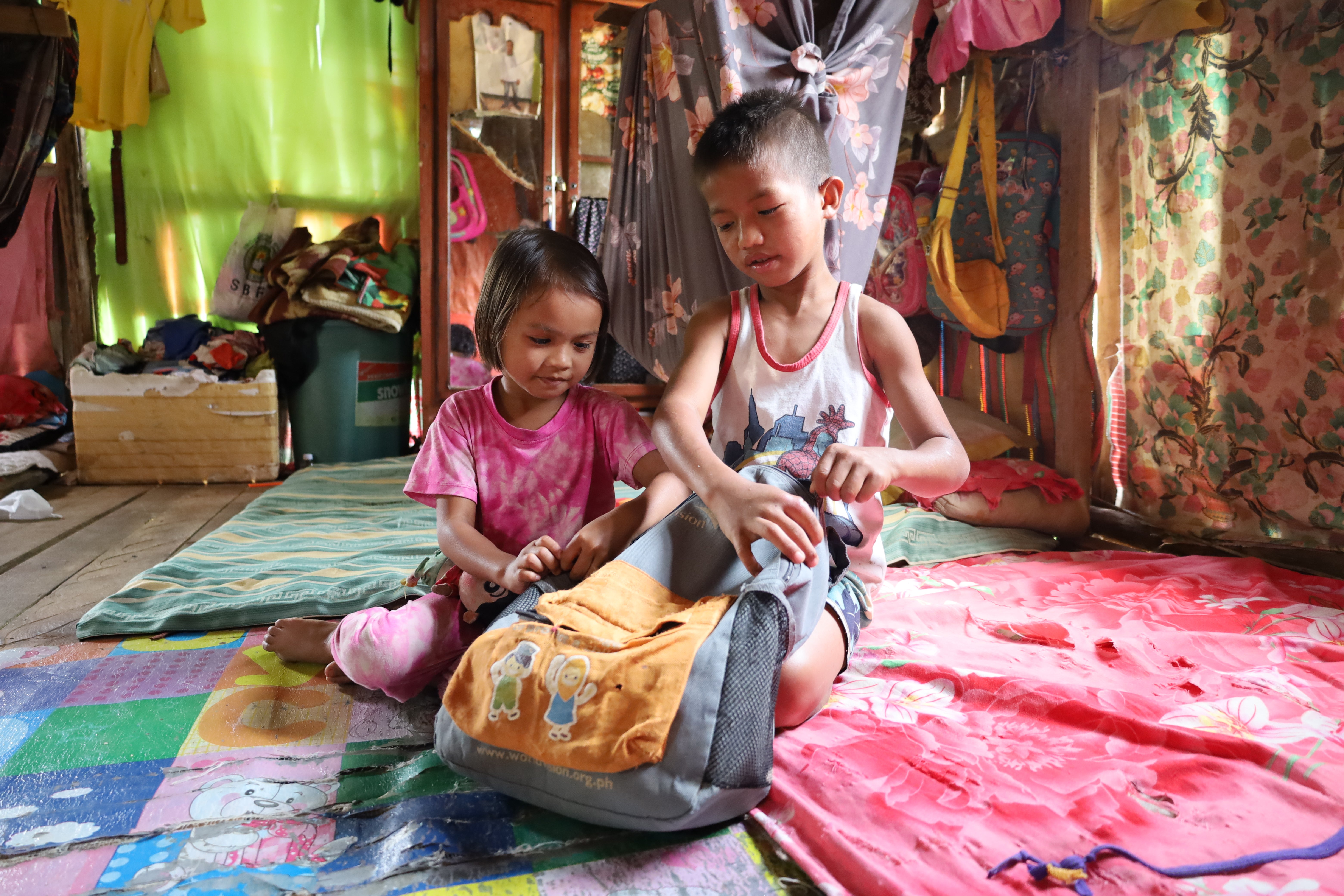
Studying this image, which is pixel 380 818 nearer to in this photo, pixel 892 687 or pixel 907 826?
pixel 907 826

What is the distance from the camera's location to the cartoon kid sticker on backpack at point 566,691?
71 cm

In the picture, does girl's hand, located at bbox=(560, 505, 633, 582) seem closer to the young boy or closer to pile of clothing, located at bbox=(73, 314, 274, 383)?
the young boy

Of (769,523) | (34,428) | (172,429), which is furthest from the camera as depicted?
(34,428)

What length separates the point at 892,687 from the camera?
3.34ft

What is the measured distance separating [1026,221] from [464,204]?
84.9 inches

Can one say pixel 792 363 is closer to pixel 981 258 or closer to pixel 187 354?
pixel 981 258

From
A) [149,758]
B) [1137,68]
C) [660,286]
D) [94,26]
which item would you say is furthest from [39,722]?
[94,26]

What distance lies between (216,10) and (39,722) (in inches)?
134

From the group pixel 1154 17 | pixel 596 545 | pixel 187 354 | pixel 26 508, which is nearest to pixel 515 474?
pixel 596 545

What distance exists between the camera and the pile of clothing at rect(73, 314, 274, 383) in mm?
2893

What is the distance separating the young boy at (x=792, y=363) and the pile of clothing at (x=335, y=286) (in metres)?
2.19

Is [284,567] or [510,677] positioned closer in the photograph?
[510,677]

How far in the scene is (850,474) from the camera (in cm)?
88

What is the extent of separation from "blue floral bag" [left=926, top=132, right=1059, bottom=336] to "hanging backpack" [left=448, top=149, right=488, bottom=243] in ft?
6.42
